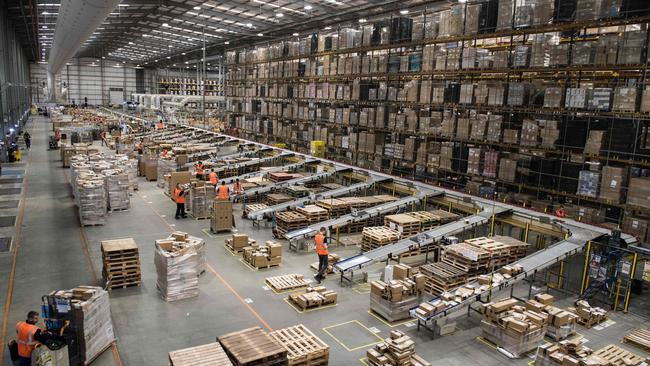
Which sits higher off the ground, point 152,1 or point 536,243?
point 152,1

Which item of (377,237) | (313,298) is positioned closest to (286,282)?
(313,298)

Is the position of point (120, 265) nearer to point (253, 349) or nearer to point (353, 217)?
point (253, 349)

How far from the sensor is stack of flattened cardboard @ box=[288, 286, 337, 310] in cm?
991

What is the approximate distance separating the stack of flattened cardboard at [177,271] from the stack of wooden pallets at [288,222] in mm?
4365

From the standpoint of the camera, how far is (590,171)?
535 inches

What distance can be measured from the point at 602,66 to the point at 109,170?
691 inches

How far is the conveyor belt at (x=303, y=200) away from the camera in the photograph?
52.0ft

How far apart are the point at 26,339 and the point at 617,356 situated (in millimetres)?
9752

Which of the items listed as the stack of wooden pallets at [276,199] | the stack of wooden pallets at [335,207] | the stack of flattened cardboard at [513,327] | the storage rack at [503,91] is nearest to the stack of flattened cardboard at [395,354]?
the stack of flattened cardboard at [513,327]

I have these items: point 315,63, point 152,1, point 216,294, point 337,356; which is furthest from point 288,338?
point 152,1

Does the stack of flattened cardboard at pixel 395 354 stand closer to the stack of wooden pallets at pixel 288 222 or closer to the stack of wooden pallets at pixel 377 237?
the stack of wooden pallets at pixel 377 237

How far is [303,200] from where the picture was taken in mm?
16578

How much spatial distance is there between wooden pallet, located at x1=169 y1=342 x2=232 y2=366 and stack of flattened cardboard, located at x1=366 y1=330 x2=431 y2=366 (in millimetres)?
2627

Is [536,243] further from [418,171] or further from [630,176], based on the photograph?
[418,171]
